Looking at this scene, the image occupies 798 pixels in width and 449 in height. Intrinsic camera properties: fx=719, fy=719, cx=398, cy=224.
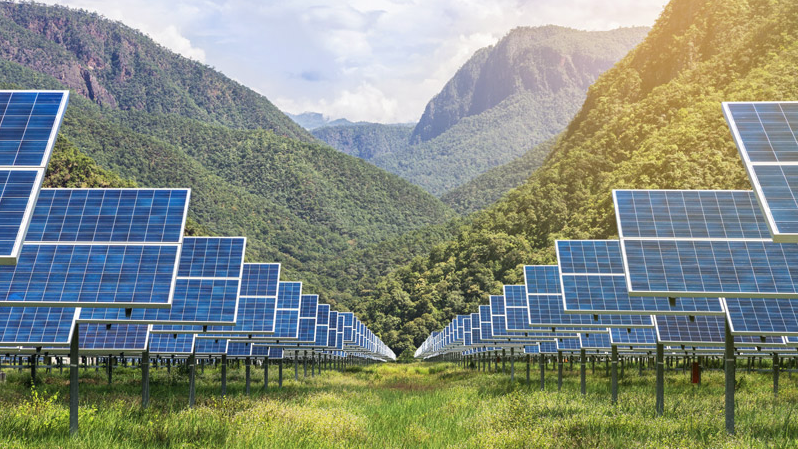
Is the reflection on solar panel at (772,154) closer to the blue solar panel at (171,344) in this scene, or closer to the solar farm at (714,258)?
the solar farm at (714,258)

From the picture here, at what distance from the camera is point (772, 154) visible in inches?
578

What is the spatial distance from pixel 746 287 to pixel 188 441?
43.8 ft

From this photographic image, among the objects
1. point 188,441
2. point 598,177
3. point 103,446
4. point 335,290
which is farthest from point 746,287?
point 335,290

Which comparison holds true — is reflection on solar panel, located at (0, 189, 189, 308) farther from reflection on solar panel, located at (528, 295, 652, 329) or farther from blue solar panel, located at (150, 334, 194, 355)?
reflection on solar panel, located at (528, 295, 652, 329)

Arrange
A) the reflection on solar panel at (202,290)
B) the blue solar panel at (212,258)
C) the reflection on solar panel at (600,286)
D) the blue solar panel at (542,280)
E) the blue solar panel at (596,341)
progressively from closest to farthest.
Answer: the reflection on solar panel at (202,290) < the reflection on solar panel at (600,286) < the blue solar panel at (212,258) < the blue solar panel at (542,280) < the blue solar panel at (596,341)

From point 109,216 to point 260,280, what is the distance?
1550cm

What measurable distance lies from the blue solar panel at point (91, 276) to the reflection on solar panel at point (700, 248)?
11.4 m

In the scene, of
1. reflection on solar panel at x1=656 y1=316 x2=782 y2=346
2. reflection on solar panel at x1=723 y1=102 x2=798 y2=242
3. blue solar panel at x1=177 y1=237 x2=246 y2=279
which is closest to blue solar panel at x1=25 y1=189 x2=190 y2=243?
blue solar panel at x1=177 y1=237 x2=246 y2=279

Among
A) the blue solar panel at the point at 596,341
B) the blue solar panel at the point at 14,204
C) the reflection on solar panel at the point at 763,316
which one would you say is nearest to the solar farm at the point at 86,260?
the blue solar panel at the point at 14,204

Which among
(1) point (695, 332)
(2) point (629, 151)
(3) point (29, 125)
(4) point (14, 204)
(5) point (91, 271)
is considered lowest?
(1) point (695, 332)

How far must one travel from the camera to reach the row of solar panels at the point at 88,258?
14.4 metres

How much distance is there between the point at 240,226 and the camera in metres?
158

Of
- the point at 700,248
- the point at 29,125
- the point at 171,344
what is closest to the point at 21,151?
the point at 29,125

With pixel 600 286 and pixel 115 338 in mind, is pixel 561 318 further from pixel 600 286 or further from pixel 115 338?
pixel 115 338
